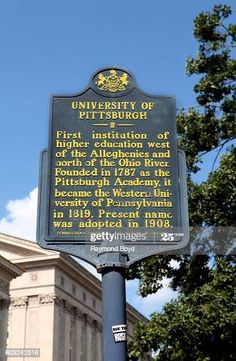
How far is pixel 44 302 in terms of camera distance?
58125 millimetres

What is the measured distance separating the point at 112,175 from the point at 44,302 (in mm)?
48614

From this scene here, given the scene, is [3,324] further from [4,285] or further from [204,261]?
[204,261]

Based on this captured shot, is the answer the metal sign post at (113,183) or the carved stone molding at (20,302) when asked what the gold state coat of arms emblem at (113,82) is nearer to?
the metal sign post at (113,183)

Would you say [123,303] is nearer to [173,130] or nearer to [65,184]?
[65,184]

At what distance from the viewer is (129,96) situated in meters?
12.3

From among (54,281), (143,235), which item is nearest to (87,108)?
(143,235)

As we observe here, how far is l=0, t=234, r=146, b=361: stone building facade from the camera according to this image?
188 ft

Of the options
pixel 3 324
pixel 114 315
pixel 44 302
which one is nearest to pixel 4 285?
pixel 3 324

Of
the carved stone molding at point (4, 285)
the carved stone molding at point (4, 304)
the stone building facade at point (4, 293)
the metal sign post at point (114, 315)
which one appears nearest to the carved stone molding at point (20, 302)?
the stone building facade at point (4, 293)

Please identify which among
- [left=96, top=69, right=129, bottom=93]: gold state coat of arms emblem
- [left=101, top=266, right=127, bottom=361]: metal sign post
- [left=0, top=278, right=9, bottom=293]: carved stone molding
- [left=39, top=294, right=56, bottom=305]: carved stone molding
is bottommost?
[left=101, top=266, right=127, bottom=361]: metal sign post

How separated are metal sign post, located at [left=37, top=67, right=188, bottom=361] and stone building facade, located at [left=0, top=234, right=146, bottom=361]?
46459mm
